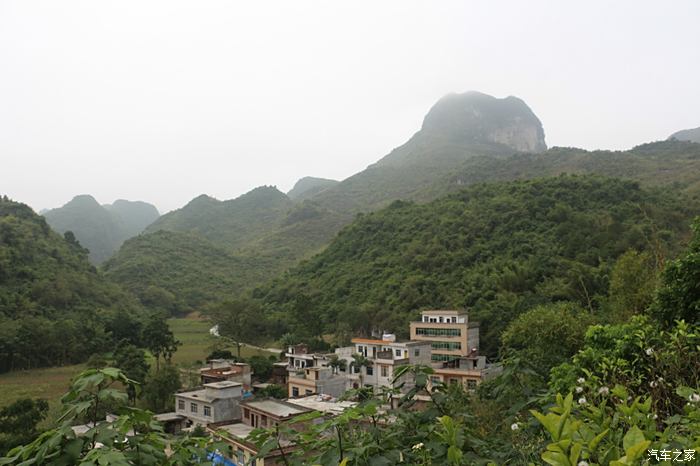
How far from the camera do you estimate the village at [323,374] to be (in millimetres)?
15117

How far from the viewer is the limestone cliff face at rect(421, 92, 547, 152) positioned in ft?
396

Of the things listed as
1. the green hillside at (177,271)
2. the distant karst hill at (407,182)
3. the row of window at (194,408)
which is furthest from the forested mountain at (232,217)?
the row of window at (194,408)

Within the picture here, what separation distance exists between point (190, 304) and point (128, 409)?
53.5 meters

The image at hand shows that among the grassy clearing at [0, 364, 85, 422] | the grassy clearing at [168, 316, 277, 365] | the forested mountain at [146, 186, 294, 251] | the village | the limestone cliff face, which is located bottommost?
the grassy clearing at [168, 316, 277, 365]

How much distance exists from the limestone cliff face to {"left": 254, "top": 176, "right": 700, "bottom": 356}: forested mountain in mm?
78880

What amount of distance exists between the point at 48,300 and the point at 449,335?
28.4 meters

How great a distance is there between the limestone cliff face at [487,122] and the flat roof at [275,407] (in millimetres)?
108712

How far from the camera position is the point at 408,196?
73.8 meters

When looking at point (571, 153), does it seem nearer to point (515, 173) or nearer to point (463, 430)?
point (515, 173)

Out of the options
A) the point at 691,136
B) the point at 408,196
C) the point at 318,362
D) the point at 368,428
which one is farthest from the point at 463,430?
the point at 691,136

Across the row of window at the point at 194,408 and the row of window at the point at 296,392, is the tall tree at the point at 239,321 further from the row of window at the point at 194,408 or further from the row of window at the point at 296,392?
the row of window at the point at 194,408

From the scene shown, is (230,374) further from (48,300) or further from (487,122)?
(487,122)

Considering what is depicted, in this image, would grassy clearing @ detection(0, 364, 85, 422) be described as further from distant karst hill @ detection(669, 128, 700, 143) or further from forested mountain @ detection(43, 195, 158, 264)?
distant karst hill @ detection(669, 128, 700, 143)

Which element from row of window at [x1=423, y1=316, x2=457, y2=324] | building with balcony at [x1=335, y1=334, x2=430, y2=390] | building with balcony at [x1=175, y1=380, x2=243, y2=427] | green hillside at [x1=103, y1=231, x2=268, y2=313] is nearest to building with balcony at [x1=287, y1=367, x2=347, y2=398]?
building with balcony at [x1=335, y1=334, x2=430, y2=390]
